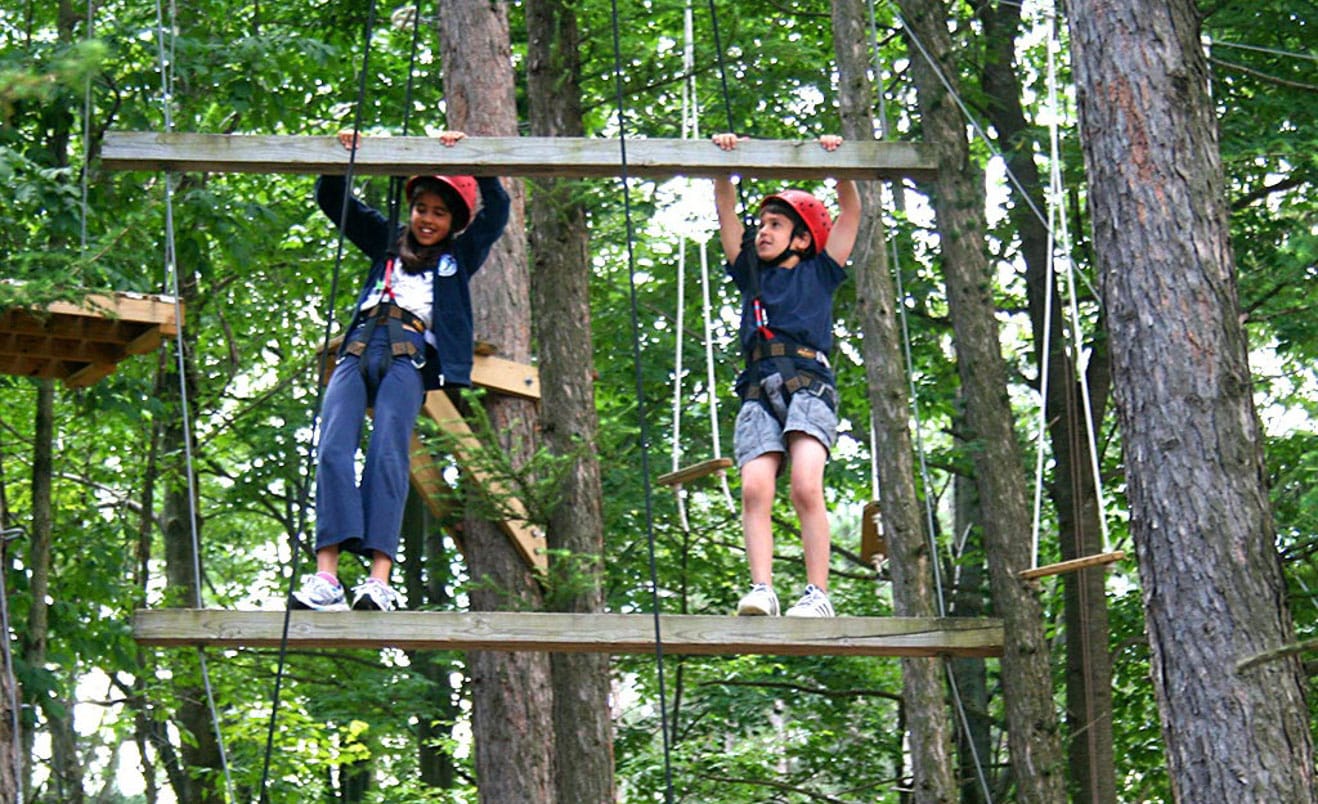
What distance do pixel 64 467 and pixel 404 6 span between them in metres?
4.65

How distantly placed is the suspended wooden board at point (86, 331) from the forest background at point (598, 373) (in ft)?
5.03

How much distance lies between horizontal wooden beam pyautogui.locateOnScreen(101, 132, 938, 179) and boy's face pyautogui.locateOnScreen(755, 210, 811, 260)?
1.45ft

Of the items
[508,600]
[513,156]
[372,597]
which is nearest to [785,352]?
[513,156]

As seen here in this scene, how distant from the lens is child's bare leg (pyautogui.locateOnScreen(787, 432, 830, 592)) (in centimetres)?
578

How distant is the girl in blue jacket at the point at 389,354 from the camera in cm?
556


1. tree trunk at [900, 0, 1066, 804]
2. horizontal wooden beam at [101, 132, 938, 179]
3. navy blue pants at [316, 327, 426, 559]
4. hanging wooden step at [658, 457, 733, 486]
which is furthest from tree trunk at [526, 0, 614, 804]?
horizontal wooden beam at [101, 132, 938, 179]

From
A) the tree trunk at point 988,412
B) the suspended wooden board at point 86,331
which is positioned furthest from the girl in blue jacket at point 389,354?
the tree trunk at point 988,412

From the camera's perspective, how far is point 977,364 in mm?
11617

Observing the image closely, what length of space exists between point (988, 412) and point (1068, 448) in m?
1.93

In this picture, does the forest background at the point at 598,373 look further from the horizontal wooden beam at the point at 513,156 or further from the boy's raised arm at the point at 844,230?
the horizontal wooden beam at the point at 513,156

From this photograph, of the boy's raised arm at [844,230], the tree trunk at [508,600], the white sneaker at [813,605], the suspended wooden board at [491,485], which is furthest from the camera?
the tree trunk at [508,600]

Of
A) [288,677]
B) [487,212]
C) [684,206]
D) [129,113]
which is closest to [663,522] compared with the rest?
[684,206]

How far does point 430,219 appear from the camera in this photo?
5961 mm

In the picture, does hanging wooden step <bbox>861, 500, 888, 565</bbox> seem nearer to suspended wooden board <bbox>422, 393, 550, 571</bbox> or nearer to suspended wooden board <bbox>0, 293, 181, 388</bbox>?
suspended wooden board <bbox>422, 393, 550, 571</bbox>
